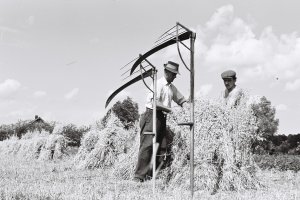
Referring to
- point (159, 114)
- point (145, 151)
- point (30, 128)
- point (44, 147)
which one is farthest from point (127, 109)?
point (30, 128)

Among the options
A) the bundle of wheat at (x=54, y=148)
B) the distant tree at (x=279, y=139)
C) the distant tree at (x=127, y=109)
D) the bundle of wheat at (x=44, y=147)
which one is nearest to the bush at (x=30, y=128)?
the distant tree at (x=127, y=109)

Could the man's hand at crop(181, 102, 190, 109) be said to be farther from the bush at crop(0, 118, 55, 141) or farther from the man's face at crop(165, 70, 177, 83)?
the bush at crop(0, 118, 55, 141)

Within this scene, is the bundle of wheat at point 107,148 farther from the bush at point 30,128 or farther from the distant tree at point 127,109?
the bush at point 30,128

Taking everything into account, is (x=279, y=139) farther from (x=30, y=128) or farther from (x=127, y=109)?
(x=30, y=128)

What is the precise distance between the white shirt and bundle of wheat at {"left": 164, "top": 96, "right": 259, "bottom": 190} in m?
0.57

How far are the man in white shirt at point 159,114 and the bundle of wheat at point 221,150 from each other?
0.54 m

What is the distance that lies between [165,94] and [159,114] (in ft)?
1.10

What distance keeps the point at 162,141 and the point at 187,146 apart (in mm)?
477

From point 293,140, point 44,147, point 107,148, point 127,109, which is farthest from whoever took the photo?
point 293,140

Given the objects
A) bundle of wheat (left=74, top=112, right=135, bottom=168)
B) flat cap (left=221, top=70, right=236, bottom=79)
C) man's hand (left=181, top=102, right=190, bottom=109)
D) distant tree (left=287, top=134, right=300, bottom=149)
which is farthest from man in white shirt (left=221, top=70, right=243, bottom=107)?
distant tree (left=287, top=134, right=300, bottom=149)

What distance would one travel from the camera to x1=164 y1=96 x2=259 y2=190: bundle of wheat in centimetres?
564

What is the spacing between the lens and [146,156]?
6.81m

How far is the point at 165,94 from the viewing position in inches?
258

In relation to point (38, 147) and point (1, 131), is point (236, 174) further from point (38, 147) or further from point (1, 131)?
point (1, 131)
